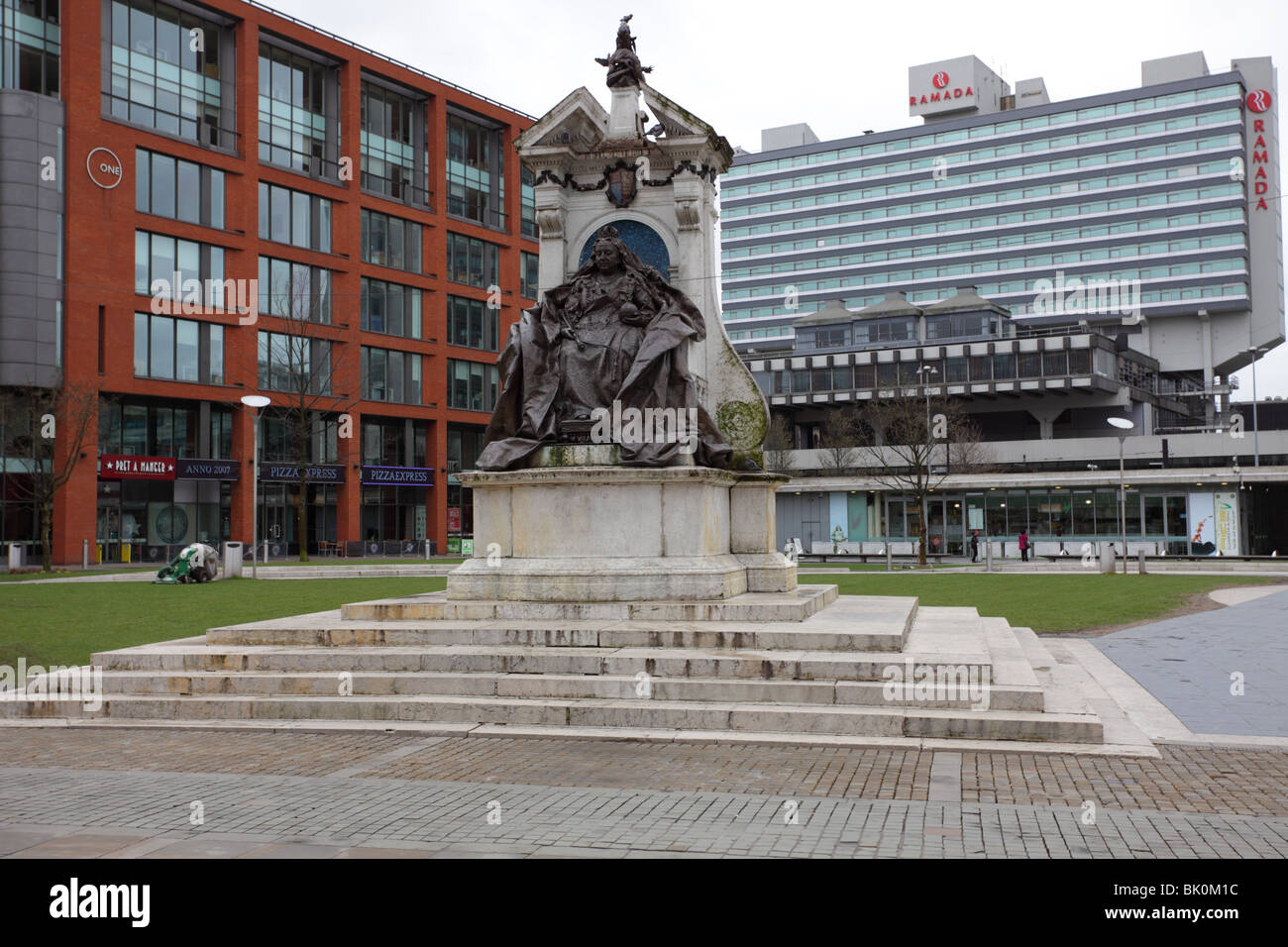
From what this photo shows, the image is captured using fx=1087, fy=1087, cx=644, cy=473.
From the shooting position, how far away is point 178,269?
48.2m

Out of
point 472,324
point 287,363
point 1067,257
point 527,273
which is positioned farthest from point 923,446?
point 1067,257

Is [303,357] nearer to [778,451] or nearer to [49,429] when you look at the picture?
[49,429]

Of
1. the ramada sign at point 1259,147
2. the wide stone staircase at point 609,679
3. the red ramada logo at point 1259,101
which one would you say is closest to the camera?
the wide stone staircase at point 609,679

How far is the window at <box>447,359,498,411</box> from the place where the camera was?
61938 millimetres

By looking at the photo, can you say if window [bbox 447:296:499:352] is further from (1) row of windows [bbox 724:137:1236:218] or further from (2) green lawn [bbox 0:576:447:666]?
(1) row of windows [bbox 724:137:1236:218]

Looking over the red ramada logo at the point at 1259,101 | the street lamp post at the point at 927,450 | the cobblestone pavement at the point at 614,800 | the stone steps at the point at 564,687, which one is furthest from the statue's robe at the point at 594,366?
the red ramada logo at the point at 1259,101

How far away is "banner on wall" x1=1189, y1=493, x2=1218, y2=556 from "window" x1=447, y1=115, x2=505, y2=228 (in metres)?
40.8

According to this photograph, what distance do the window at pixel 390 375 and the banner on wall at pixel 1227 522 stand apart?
41.3 metres

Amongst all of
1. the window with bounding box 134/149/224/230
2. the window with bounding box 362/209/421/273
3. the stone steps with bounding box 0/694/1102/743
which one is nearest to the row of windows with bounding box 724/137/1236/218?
the window with bounding box 362/209/421/273

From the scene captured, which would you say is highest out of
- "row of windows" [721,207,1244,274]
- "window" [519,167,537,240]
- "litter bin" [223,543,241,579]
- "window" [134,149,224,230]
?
"row of windows" [721,207,1244,274]

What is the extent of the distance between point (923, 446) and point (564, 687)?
4965 centimetres

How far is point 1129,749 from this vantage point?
26.2 ft

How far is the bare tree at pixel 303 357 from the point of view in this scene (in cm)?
5100

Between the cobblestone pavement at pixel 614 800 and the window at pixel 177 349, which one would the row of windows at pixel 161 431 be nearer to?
the window at pixel 177 349
